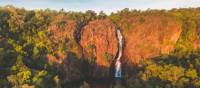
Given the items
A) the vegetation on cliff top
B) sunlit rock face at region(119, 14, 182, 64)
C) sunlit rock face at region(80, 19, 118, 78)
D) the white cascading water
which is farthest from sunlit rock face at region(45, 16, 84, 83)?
sunlit rock face at region(119, 14, 182, 64)

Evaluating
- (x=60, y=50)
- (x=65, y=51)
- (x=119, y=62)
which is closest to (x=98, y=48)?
(x=119, y=62)

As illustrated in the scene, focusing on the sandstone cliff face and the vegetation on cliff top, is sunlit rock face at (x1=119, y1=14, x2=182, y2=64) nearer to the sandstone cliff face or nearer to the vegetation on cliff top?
the sandstone cliff face

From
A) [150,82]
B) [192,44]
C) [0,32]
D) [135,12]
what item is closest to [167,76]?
[150,82]

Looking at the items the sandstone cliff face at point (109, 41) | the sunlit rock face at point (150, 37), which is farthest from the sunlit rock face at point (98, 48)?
the sunlit rock face at point (150, 37)

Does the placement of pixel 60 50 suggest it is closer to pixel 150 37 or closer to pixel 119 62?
pixel 119 62

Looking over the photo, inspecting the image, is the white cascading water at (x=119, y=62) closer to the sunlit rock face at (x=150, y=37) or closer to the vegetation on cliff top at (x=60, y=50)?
the sunlit rock face at (x=150, y=37)

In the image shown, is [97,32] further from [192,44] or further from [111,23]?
[192,44]

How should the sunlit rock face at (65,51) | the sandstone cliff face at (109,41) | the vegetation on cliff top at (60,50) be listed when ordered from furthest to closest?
the sandstone cliff face at (109,41) → the sunlit rock face at (65,51) → the vegetation on cliff top at (60,50)
